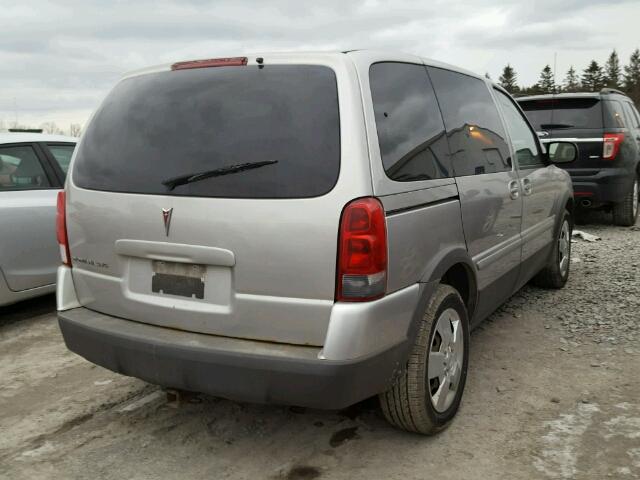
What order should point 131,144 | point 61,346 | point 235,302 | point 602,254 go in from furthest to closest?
point 602,254, point 61,346, point 131,144, point 235,302

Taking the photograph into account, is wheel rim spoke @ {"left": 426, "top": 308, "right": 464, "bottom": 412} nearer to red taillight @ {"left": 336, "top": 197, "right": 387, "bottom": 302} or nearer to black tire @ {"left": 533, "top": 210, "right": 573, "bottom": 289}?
red taillight @ {"left": 336, "top": 197, "right": 387, "bottom": 302}

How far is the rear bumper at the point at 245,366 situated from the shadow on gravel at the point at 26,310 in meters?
2.82

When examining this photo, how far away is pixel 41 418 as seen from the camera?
3207mm

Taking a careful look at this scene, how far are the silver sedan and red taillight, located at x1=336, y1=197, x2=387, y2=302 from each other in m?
3.36

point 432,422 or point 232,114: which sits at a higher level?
point 232,114

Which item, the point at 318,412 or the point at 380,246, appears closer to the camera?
the point at 380,246

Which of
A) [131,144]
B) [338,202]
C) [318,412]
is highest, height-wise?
[131,144]

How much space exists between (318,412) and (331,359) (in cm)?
101

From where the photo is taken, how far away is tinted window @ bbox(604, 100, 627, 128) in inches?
306

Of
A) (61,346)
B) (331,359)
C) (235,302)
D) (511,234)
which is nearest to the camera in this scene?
(331,359)

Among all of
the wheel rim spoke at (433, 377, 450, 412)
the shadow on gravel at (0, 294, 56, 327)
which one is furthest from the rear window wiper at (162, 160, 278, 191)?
the shadow on gravel at (0, 294, 56, 327)

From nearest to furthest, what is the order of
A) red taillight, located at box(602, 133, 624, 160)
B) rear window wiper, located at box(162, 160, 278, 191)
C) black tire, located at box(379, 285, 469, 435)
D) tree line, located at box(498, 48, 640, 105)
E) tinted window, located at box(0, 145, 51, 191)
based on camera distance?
rear window wiper, located at box(162, 160, 278, 191) < black tire, located at box(379, 285, 469, 435) < tinted window, located at box(0, 145, 51, 191) < red taillight, located at box(602, 133, 624, 160) < tree line, located at box(498, 48, 640, 105)

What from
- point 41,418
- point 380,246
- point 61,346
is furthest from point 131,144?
point 61,346

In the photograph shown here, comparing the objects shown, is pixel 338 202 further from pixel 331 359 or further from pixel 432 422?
pixel 432 422
